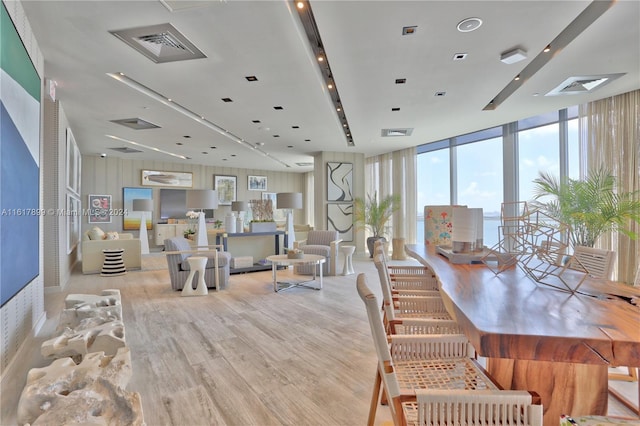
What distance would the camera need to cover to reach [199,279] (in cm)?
456

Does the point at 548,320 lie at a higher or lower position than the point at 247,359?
higher

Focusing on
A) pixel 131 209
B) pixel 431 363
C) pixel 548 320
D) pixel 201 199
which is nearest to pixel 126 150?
pixel 131 209

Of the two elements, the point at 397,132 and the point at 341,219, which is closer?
the point at 397,132

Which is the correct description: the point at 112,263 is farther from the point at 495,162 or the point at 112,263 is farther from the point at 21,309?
the point at 495,162

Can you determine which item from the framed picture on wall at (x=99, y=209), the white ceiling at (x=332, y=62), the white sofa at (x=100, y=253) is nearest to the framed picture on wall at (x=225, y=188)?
the framed picture on wall at (x=99, y=209)

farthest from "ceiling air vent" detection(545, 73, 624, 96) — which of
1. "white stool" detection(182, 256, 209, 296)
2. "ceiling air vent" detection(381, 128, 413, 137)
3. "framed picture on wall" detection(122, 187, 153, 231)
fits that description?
"framed picture on wall" detection(122, 187, 153, 231)

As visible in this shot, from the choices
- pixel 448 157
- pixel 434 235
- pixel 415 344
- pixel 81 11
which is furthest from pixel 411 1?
pixel 448 157

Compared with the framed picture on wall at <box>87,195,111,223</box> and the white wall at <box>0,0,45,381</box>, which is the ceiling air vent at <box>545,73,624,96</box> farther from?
the framed picture on wall at <box>87,195,111,223</box>

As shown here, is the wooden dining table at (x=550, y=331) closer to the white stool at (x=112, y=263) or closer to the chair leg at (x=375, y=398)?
the chair leg at (x=375, y=398)

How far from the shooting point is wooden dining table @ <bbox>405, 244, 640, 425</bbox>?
0.91 m

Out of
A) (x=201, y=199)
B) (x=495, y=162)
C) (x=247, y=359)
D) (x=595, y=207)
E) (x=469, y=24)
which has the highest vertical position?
(x=469, y=24)

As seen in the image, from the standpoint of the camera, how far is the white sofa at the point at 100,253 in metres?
6.22

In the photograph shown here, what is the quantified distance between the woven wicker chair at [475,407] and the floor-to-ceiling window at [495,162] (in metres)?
3.82

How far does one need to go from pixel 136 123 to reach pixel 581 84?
731 cm
